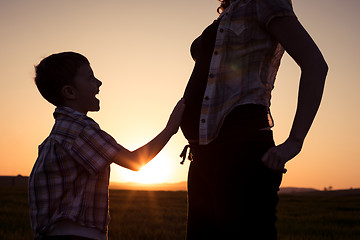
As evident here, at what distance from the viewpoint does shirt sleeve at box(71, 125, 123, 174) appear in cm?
231

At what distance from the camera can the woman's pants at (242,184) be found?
1.67m

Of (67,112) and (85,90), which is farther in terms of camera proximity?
(85,90)

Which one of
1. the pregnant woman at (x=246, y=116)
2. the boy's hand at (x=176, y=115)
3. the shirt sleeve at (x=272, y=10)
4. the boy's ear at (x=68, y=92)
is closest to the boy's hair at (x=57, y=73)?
the boy's ear at (x=68, y=92)

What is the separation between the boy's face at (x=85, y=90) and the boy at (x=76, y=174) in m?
0.12

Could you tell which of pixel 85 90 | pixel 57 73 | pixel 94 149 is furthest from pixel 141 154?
pixel 57 73

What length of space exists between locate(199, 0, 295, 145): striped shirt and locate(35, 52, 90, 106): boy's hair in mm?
1179

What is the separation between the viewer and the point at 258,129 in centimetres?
173

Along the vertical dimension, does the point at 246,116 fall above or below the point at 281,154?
above

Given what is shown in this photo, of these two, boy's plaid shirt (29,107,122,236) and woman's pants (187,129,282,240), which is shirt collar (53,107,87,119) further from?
woman's pants (187,129,282,240)

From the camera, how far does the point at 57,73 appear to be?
2578 mm

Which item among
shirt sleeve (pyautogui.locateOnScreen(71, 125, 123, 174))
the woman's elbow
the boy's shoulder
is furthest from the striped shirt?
the boy's shoulder

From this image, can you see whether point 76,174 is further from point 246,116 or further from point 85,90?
point 246,116

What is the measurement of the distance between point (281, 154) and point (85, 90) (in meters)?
1.56

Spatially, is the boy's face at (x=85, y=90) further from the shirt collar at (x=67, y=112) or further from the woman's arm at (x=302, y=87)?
the woman's arm at (x=302, y=87)
